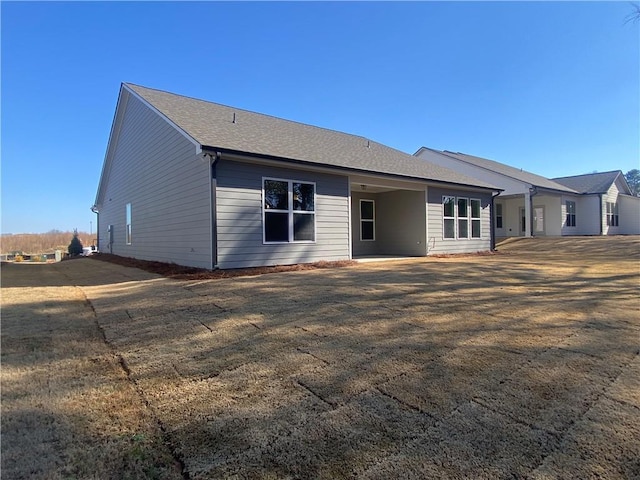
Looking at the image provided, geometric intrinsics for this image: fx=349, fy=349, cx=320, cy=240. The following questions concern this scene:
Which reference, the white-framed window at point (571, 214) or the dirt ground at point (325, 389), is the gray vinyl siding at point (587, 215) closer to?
the white-framed window at point (571, 214)

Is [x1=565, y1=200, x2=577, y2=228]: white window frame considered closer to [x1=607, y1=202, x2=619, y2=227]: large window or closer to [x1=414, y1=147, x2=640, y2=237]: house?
[x1=414, y1=147, x2=640, y2=237]: house

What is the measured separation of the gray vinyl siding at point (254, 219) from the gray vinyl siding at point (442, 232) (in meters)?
4.94

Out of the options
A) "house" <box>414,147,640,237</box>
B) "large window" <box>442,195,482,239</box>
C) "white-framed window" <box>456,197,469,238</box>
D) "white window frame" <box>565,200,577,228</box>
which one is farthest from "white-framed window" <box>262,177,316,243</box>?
"white window frame" <box>565,200,577,228</box>

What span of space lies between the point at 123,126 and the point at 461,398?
17909 mm

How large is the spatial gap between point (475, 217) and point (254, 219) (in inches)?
431

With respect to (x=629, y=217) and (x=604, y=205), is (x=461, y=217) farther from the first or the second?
(x=629, y=217)

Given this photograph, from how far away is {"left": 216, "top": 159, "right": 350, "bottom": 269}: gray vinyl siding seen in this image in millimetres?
8688

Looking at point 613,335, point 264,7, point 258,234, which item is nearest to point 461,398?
point 613,335

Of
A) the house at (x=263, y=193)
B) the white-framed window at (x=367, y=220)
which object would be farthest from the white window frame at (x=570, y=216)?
the white-framed window at (x=367, y=220)

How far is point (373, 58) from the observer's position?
13719mm

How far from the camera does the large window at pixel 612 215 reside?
86.3ft

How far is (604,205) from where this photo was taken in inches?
1003

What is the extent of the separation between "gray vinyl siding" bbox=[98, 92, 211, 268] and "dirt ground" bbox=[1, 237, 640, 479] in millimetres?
4541

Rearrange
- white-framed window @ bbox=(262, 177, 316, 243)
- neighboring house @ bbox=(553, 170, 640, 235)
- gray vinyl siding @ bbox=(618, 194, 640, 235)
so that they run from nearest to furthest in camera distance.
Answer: white-framed window @ bbox=(262, 177, 316, 243), neighboring house @ bbox=(553, 170, 640, 235), gray vinyl siding @ bbox=(618, 194, 640, 235)
